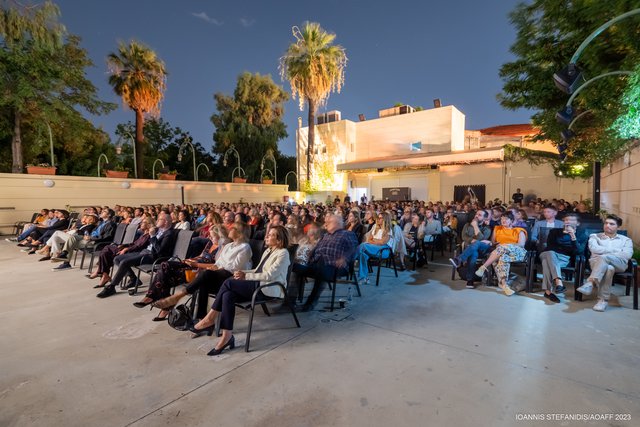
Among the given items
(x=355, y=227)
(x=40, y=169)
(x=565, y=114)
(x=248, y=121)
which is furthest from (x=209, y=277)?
(x=248, y=121)

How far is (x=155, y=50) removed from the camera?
61.1 feet

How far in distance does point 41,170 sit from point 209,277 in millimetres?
14543

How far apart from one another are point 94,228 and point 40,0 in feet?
41.0

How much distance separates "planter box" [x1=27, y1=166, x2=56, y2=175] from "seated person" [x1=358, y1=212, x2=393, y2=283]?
14765mm

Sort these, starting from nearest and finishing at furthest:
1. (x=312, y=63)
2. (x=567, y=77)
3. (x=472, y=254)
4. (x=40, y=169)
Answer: (x=567, y=77)
(x=472, y=254)
(x=40, y=169)
(x=312, y=63)

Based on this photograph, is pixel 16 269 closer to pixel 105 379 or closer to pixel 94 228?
pixel 94 228

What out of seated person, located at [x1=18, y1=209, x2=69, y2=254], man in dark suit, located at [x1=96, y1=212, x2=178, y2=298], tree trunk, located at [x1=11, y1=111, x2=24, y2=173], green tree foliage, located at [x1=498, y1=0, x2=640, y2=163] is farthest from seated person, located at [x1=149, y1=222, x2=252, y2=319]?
tree trunk, located at [x1=11, y1=111, x2=24, y2=173]

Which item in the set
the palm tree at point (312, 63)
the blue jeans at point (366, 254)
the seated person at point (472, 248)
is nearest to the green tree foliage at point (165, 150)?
the palm tree at point (312, 63)

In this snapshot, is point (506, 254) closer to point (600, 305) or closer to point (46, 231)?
point (600, 305)

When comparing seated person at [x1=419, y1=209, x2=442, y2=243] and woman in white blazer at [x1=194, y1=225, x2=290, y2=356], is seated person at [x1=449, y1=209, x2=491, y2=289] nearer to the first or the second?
seated person at [x1=419, y1=209, x2=442, y2=243]

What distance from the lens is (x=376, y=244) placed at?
569cm

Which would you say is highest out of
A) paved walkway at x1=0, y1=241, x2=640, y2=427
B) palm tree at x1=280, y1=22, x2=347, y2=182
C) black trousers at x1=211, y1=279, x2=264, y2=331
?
palm tree at x1=280, y1=22, x2=347, y2=182

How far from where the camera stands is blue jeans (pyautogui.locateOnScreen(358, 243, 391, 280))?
5484 mm

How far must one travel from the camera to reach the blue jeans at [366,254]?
548 cm
